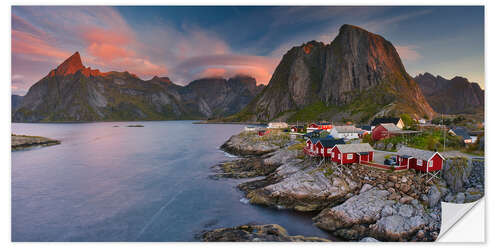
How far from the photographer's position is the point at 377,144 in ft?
111

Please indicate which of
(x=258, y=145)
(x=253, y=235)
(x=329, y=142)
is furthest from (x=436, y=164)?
(x=258, y=145)

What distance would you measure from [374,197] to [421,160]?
5.81 m

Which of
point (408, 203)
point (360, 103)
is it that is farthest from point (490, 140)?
point (360, 103)

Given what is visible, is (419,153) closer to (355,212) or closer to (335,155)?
(335,155)

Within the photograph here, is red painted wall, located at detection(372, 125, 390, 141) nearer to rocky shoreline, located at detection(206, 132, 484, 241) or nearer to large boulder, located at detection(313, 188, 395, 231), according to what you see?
rocky shoreline, located at detection(206, 132, 484, 241)

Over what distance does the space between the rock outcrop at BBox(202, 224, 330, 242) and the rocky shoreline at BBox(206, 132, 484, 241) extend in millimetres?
914

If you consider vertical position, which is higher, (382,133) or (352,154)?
(382,133)

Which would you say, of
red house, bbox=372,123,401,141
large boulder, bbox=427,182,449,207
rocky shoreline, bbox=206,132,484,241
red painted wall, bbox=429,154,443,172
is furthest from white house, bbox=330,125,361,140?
large boulder, bbox=427,182,449,207

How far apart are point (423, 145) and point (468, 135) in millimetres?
4981

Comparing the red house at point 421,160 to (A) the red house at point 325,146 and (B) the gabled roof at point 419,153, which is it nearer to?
(B) the gabled roof at point 419,153

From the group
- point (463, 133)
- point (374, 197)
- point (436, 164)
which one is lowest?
point (374, 197)

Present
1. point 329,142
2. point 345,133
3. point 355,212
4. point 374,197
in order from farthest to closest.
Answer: point 345,133 → point 329,142 → point 374,197 → point 355,212

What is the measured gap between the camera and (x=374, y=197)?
18859 millimetres
